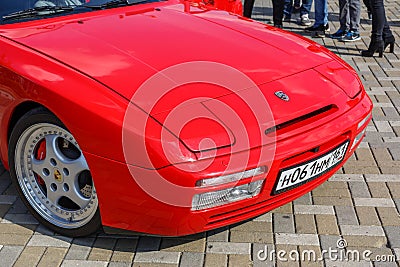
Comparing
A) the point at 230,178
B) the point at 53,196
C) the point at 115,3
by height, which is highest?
the point at 115,3

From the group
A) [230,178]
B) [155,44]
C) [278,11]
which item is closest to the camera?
[230,178]

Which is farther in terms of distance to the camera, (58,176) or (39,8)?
(39,8)

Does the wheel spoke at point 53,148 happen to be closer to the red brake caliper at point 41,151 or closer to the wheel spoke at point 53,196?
the red brake caliper at point 41,151

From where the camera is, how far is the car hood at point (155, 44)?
2.99 metres

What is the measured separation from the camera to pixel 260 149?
2.67 meters

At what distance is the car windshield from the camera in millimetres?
3551

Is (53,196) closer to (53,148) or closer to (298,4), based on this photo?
(53,148)

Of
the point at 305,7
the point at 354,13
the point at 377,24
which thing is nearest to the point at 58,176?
the point at 377,24

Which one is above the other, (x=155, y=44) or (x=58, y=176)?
(x=155, y=44)

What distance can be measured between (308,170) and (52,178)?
1394 millimetres

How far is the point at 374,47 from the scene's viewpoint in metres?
6.42

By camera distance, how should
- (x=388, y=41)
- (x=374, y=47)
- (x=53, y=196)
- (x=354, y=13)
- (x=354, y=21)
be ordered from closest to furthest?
(x=53, y=196)
(x=374, y=47)
(x=388, y=41)
(x=354, y=13)
(x=354, y=21)

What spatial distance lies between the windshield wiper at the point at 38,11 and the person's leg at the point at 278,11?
171 inches

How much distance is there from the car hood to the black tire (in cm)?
37
